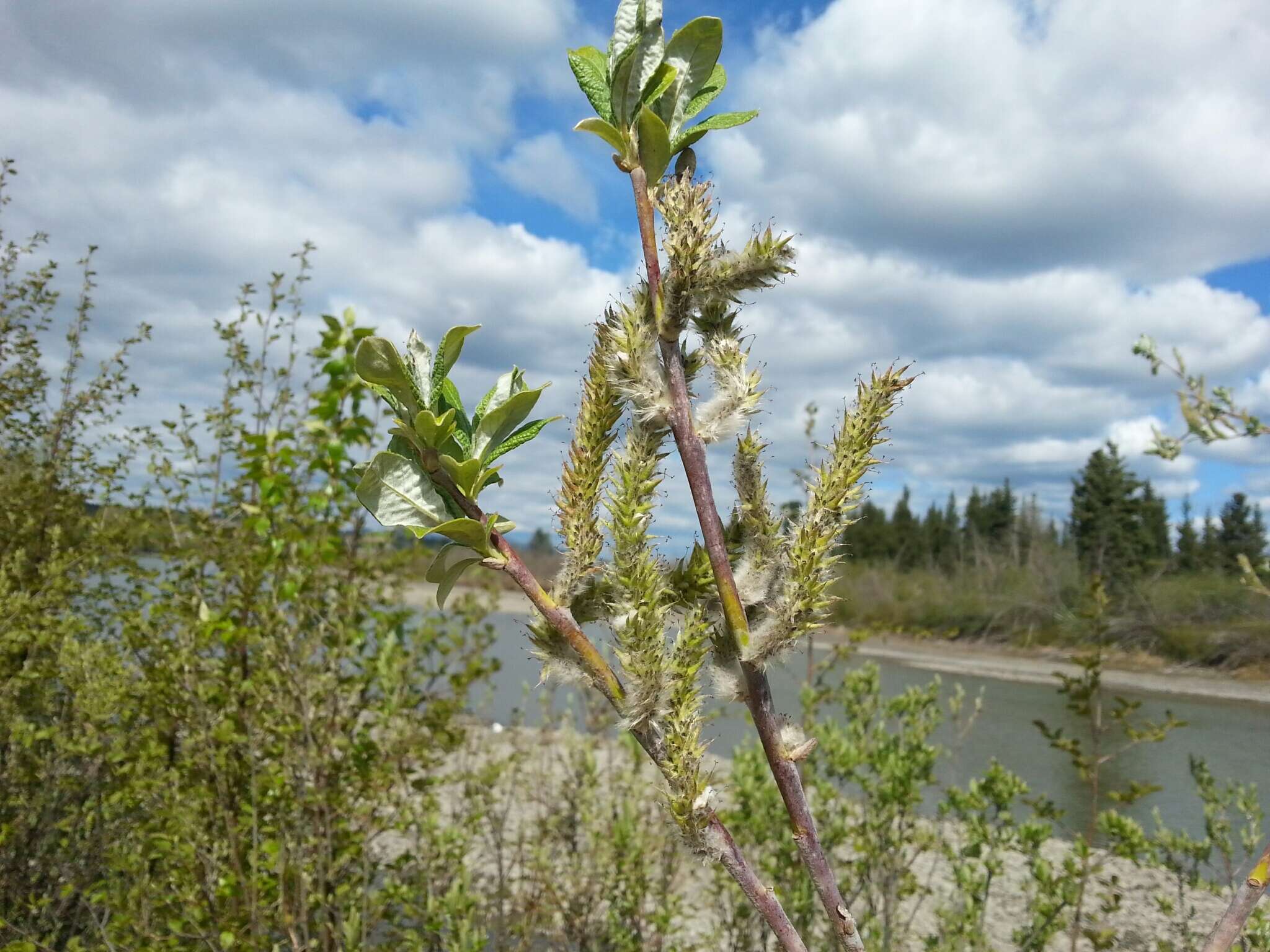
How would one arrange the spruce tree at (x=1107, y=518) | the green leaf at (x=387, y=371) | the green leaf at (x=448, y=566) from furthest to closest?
1. the spruce tree at (x=1107, y=518)
2. the green leaf at (x=448, y=566)
3. the green leaf at (x=387, y=371)

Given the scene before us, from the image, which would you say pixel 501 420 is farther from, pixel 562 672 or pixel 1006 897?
pixel 1006 897

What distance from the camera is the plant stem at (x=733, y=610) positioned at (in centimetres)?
92

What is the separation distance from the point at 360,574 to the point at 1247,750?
15.4 m

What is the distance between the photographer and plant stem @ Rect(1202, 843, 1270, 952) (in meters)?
0.98

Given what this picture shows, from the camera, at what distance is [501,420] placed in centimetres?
95

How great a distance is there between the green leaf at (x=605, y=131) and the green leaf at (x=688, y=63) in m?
0.07

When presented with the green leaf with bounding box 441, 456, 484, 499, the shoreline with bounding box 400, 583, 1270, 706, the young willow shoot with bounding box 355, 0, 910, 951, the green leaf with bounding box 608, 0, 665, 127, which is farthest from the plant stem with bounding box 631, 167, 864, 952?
the shoreline with bounding box 400, 583, 1270, 706

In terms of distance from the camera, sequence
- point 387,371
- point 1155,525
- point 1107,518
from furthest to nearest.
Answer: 1. point 1155,525
2. point 1107,518
3. point 387,371

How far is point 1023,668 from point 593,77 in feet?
98.9

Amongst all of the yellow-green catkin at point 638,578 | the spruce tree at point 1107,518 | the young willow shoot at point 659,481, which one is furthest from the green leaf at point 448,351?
the spruce tree at point 1107,518

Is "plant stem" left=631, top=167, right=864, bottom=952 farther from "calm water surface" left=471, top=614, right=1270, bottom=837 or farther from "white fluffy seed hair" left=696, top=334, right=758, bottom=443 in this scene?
"calm water surface" left=471, top=614, right=1270, bottom=837

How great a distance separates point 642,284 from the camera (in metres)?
0.99

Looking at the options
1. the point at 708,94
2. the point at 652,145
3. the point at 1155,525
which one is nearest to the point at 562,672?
the point at 652,145

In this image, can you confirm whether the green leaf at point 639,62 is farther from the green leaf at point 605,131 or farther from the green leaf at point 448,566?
the green leaf at point 448,566
